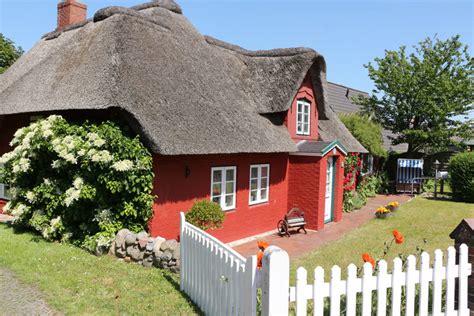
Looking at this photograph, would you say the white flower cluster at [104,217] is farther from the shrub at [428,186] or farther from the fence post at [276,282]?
the shrub at [428,186]

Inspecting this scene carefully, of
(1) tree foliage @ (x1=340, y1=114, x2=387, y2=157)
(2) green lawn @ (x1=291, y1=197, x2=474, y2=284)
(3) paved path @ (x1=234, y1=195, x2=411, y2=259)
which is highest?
(1) tree foliage @ (x1=340, y1=114, x2=387, y2=157)

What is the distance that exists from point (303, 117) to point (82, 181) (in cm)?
823

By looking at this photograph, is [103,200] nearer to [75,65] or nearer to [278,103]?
[75,65]

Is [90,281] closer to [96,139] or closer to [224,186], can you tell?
[96,139]

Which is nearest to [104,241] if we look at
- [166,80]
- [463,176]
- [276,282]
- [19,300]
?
[19,300]

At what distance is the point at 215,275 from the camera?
4.97 metres

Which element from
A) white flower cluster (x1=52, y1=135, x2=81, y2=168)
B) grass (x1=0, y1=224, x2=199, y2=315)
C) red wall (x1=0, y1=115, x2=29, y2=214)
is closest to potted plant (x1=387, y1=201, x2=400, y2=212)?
grass (x1=0, y1=224, x2=199, y2=315)

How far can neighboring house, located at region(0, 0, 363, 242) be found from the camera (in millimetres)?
8625

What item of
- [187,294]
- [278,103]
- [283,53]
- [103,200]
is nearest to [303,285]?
[187,294]

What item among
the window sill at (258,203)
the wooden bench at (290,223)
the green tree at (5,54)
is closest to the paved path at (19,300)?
the window sill at (258,203)

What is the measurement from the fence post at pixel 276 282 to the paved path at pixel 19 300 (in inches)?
137

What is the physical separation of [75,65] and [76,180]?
3732 millimetres

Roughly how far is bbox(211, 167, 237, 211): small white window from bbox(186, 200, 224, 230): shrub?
103 centimetres

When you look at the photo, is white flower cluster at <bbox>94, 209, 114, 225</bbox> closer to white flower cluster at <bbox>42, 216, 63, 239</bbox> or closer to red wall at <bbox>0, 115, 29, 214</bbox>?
white flower cluster at <bbox>42, 216, 63, 239</bbox>
